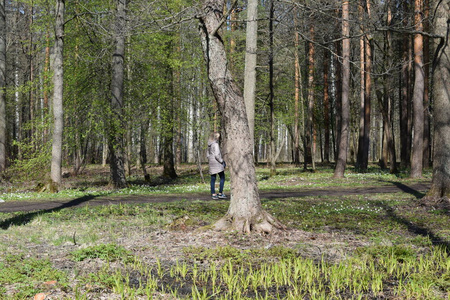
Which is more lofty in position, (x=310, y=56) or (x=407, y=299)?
(x=310, y=56)

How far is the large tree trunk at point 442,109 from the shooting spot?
32.9ft

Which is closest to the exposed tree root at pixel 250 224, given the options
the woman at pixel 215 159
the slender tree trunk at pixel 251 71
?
the woman at pixel 215 159

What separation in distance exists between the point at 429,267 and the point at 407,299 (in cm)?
136

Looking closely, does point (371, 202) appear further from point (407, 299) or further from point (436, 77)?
point (407, 299)

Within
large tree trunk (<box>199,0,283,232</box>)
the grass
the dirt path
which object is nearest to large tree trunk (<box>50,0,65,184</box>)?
the dirt path

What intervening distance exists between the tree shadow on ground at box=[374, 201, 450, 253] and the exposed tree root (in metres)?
2.43

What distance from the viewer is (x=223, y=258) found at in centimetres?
528

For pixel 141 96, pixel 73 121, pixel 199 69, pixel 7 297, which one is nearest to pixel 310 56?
pixel 199 69

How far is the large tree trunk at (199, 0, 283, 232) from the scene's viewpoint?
680 cm

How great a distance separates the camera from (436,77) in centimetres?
1023

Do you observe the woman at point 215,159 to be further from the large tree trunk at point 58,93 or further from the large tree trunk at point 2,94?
the large tree trunk at point 2,94

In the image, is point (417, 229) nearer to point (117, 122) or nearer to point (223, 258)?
point (223, 258)

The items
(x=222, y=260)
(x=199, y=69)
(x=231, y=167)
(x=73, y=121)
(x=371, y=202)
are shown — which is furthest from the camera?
(x=199, y=69)

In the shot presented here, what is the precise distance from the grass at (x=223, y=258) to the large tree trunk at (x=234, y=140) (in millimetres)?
426
